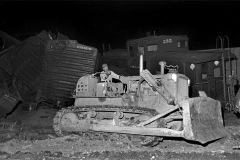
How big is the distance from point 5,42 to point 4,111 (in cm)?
439

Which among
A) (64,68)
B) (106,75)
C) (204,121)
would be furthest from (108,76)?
(64,68)

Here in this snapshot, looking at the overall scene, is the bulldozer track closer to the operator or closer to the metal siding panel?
the operator

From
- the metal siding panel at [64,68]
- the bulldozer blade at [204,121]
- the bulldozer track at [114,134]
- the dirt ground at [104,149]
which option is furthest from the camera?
the metal siding panel at [64,68]

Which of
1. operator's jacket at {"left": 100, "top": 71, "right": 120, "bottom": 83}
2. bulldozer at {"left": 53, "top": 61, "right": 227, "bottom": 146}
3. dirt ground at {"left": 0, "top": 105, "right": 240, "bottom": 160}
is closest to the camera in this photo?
dirt ground at {"left": 0, "top": 105, "right": 240, "bottom": 160}

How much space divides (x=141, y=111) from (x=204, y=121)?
4.76ft

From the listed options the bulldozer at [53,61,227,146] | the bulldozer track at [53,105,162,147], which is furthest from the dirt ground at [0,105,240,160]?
the bulldozer at [53,61,227,146]

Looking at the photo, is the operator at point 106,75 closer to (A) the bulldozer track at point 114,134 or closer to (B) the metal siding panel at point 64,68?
(A) the bulldozer track at point 114,134

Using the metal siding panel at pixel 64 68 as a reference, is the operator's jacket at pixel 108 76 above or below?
below

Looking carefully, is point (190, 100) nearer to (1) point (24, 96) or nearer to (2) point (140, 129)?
(2) point (140, 129)

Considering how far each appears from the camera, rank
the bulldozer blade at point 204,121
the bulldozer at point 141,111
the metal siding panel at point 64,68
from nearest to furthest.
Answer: the bulldozer blade at point 204,121, the bulldozer at point 141,111, the metal siding panel at point 64,68

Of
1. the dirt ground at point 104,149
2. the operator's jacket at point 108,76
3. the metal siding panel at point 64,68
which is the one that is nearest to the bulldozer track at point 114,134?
the dirt ground at point 104,149

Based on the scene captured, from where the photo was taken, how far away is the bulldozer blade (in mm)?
5488

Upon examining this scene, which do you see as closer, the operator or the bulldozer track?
the bulldozer track

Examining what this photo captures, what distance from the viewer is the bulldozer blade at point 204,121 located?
5488 mm
